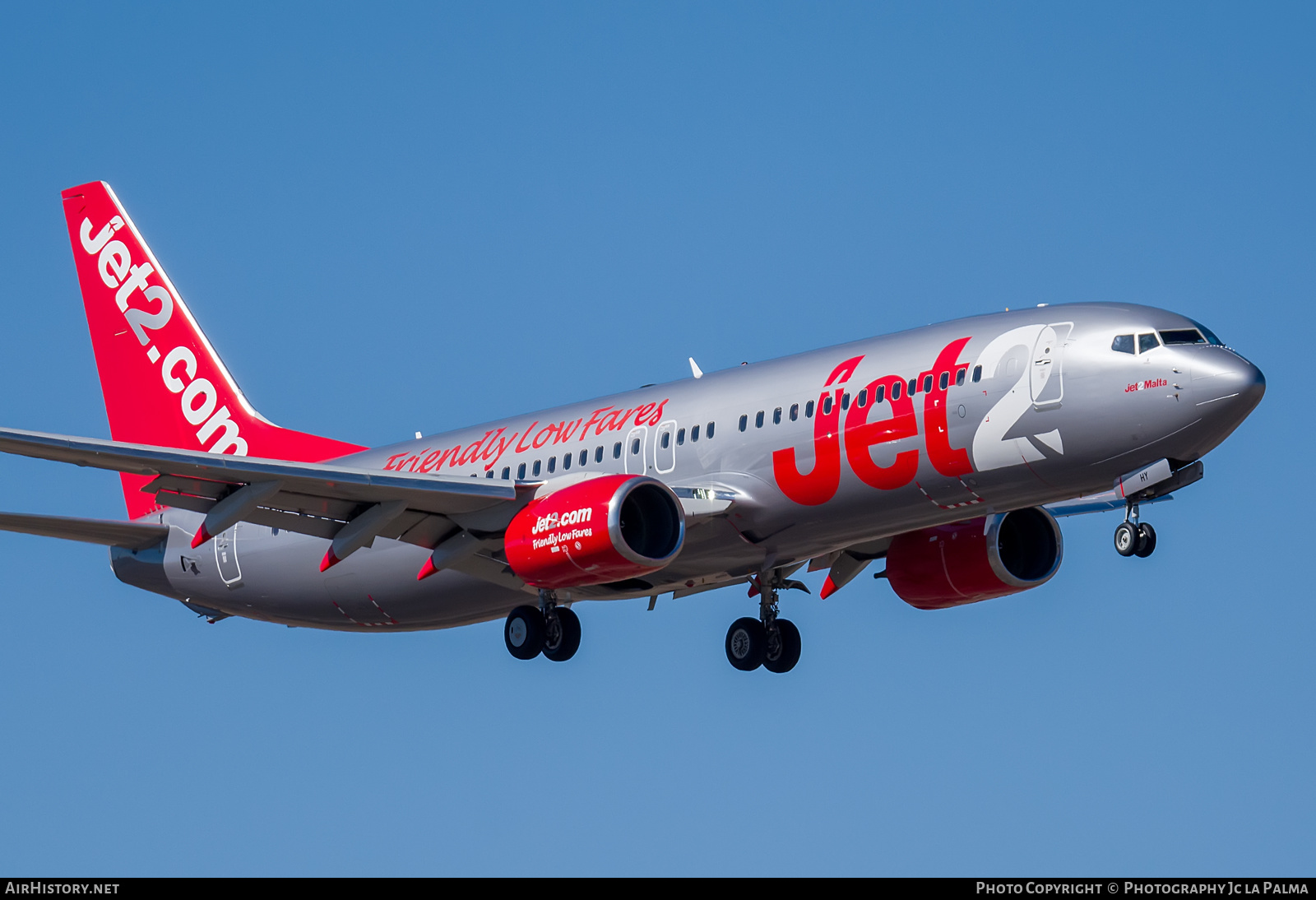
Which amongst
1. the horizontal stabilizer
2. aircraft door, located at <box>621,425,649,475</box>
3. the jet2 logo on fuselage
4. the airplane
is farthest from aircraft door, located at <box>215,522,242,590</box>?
the jet2 logo on fuselage

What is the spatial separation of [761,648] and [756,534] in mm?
4147

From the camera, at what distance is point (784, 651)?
37.3 meters

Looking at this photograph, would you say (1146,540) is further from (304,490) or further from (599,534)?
(304,490)

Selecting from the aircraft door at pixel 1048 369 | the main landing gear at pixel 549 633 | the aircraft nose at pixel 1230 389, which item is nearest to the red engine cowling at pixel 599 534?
the main landing gear at pixel 549 633

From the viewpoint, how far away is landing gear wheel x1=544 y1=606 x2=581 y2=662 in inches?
1464

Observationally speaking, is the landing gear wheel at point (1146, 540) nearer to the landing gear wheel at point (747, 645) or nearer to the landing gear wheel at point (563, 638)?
the landing gear wheel at point (747, 645)

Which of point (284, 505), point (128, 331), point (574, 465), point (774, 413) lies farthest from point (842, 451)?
point (128, 331)

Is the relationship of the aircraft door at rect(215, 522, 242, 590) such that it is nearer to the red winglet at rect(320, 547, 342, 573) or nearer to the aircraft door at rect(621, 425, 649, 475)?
the red winglet at rect(320, 547, 342, 573)

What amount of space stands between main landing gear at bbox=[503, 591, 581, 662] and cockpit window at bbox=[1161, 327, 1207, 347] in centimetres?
1271

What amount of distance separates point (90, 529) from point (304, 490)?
7565mm

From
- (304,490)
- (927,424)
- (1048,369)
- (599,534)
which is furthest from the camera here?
(304,490)

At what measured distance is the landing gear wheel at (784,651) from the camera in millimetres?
37312

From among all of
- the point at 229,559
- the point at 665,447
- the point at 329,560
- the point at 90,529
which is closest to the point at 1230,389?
the point at 665,447

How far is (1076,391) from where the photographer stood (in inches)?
1210
